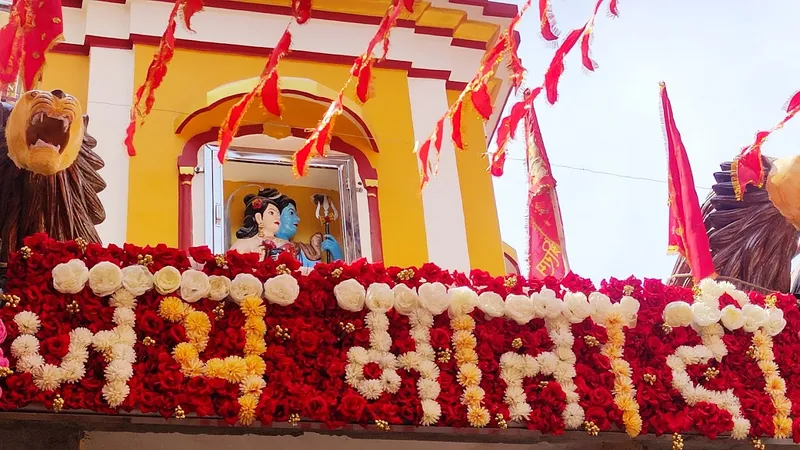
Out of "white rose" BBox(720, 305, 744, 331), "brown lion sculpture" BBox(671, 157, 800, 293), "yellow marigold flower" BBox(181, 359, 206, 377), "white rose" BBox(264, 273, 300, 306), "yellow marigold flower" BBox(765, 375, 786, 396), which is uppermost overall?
"brown lion sculpture" BBox(671, 157, 800, 293)

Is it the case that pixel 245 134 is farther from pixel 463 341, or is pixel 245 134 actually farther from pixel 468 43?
pixel 463 341

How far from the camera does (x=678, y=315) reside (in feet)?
19.8

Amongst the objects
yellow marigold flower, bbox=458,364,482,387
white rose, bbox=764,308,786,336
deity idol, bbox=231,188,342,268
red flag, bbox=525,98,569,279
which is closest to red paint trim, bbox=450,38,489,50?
red flag, bbox=525,98,569,279

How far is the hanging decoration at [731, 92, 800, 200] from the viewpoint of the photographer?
23.0 feet

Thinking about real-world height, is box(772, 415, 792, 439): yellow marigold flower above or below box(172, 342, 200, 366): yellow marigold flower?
below

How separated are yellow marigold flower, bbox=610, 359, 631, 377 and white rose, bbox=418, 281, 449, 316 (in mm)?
939

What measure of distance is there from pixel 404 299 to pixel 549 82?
2003 mm

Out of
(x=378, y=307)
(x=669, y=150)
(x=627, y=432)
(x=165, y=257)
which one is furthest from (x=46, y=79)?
(x=627, y=432)

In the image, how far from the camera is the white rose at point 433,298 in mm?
5688

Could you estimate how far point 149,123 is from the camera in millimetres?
8125

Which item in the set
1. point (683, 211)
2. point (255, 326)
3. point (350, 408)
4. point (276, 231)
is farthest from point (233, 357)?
point (683, 211)

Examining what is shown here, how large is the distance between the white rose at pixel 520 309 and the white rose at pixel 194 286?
5.08 ft

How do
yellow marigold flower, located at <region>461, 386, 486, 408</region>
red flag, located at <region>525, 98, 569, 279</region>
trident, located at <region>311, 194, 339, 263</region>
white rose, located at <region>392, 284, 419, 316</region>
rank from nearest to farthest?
yellow marigold flower, located at <region>461, 386, 486, 408</region> → white rose, located at <region>392, 284, 419, 316</region> → red flag, located at <region>525, 98, 569, 279</region> → trident, located at <region>311, 194, 339, 263</region>

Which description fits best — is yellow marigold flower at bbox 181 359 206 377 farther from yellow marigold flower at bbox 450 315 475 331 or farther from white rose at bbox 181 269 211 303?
yellow marigold flower at bbox 450 315 475 331
